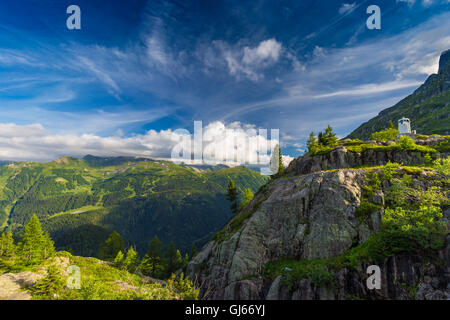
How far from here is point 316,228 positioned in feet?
109

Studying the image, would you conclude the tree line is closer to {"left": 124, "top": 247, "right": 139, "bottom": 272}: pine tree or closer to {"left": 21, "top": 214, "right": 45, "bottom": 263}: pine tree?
{"left": 124, "top": 247, "right": 139, "bottom": 272}: pine tree

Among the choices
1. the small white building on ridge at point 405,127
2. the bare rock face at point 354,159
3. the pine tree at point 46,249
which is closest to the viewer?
the bare rock face at point 354,159

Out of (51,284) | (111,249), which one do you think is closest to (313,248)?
(51,284)

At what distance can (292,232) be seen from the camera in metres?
35.9

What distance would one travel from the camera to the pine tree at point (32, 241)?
4497cm

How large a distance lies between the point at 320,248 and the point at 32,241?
64.5m

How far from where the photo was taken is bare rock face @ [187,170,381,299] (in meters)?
31.6

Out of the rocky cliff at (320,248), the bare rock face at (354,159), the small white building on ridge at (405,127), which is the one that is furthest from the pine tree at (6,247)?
the small white building on ridge at (405,127)

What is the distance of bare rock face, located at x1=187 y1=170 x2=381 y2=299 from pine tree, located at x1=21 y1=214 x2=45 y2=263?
133 feet

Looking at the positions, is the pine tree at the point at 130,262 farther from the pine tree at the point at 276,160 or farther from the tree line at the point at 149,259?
the pine tree at the point at 276,160

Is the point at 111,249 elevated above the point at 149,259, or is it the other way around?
the point at 111,249

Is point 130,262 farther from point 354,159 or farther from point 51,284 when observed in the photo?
point 354,159
